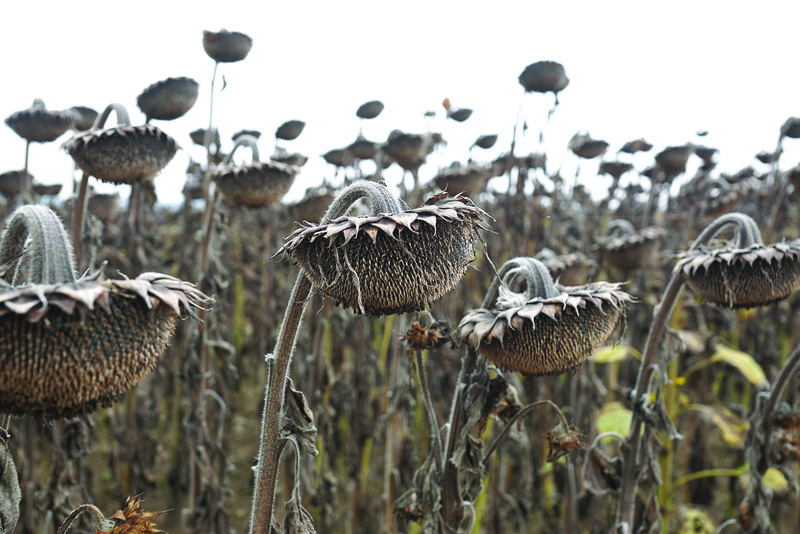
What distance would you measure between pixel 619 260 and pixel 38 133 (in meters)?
3.39

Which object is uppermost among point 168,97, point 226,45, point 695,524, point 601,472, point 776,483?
point 226,45

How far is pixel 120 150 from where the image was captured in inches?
87.4

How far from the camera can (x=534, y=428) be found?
409cm

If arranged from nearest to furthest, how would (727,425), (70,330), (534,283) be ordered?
(70,330), (534,283), (727,425)

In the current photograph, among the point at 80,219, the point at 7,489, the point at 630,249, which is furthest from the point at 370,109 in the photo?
the point at 7,489

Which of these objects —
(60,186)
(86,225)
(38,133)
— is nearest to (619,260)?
(86,225)

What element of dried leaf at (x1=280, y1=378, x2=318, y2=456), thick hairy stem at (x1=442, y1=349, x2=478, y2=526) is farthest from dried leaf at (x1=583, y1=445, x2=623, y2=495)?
Result: dried leaf at (x1=280, y1=378, x2=318, y2=456)

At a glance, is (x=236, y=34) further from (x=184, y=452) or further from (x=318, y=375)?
(x=184, y=452)

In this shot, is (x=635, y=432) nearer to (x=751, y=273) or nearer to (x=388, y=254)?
(x=751, y=273)

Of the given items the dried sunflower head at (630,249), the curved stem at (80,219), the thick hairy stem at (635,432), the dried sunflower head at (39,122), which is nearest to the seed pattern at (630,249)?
the dried sunflower head at (630,249)

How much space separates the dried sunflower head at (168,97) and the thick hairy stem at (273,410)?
5.81 ft

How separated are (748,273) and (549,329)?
92 centimetres

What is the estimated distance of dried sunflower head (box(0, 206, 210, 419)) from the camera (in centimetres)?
101

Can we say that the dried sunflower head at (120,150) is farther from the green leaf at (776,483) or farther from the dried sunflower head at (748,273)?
the green leaf at (776,483)
